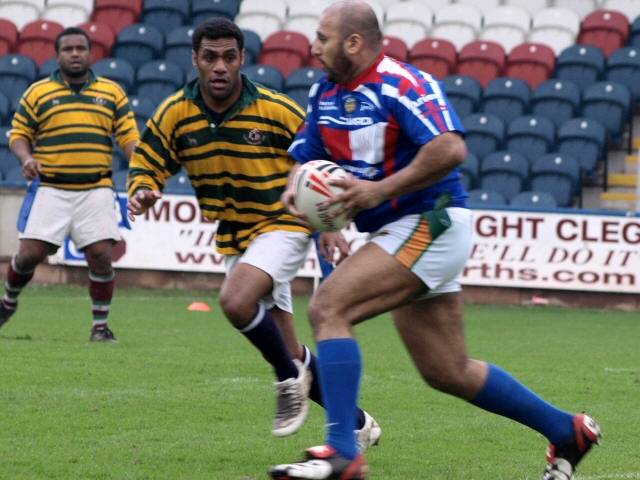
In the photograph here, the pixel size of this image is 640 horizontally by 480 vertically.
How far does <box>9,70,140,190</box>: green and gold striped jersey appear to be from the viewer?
11.4m

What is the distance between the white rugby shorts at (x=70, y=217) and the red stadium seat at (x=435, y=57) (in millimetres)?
10527

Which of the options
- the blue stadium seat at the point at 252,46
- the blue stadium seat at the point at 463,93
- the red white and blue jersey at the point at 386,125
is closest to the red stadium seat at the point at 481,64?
the blue stadium seat at the point at 463,93

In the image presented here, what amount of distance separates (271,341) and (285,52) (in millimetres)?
15674

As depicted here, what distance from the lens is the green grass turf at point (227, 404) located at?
634 centimetres

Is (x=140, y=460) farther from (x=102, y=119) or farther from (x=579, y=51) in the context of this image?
(x=579, y=51)

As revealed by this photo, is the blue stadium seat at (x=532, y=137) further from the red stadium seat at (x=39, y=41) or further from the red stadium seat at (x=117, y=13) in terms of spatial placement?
the red stadium seat at (x=39, y=41)

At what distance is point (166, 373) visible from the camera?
959 centimetres

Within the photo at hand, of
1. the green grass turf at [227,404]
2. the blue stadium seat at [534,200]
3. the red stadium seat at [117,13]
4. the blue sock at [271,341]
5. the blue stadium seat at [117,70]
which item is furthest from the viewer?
the red stadium seat at [117,13]

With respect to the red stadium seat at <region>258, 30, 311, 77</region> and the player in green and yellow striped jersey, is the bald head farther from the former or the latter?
the red stadium seat at <region>258, 30, 311, 77</region>

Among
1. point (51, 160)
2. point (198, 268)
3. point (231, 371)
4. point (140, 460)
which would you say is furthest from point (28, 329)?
point (140, 460)

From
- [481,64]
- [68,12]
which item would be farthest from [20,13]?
[481,64]

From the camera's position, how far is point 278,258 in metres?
6.83

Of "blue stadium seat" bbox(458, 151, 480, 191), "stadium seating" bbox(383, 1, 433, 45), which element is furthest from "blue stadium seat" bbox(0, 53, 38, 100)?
"blue stadium seat" bbox(458, 151, 480, 191)

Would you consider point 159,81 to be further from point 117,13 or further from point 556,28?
point 556,28
